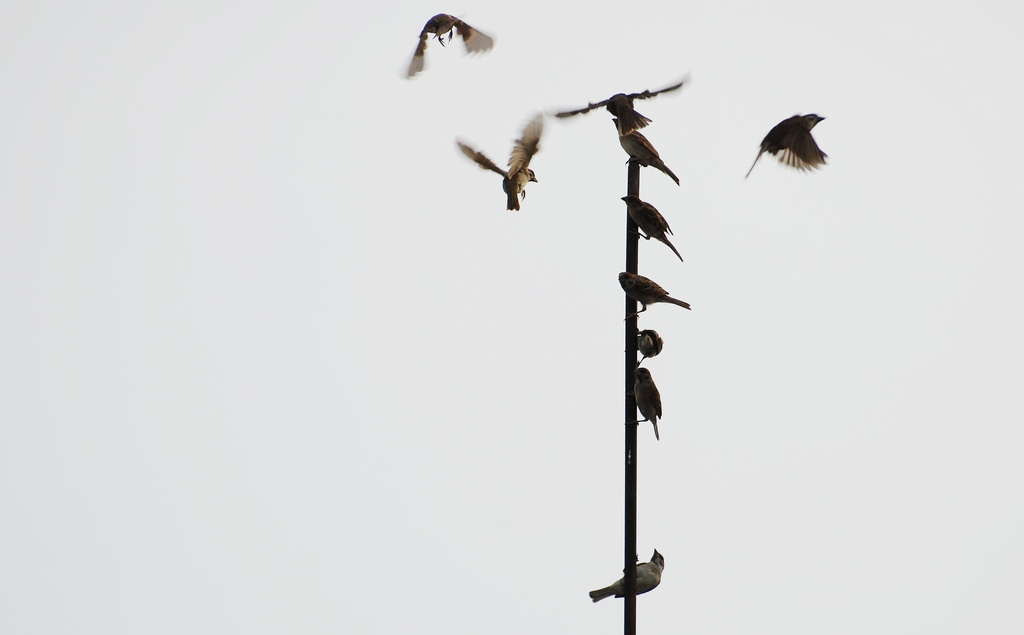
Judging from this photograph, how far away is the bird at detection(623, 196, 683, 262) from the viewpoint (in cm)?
412

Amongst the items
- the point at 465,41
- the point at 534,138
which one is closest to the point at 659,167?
the point at 534,138

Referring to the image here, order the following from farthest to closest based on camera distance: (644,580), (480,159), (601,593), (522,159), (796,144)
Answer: (480,159)
(522,159)
(796,144)
(601,593)
(644,580)

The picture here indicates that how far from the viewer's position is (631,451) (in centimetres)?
382

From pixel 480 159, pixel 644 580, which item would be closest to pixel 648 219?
pixel 644 580

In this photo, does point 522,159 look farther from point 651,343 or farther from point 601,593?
point 601,593

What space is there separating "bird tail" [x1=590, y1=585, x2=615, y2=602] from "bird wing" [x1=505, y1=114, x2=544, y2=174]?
8.02 feet

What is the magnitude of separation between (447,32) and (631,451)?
15.1 ft

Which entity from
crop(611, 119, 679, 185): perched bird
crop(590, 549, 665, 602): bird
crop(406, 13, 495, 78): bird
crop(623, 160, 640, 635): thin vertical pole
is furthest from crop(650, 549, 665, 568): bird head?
crop(406, 13, 495, 78): bird

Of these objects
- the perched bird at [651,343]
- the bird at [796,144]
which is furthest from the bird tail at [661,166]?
the perched bird at [651,343]

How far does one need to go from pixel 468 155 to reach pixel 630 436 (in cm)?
327

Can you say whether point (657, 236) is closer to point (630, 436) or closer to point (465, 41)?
point (630, 436)

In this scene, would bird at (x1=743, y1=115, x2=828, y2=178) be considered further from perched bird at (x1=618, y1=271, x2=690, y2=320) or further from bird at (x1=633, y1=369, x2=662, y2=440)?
bird at (x1=633, y1=369, x2=662, y2=440)

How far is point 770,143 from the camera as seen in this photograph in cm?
479

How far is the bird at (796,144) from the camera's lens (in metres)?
4.78
